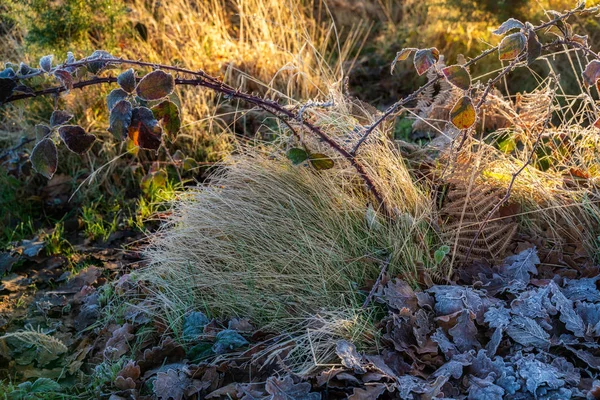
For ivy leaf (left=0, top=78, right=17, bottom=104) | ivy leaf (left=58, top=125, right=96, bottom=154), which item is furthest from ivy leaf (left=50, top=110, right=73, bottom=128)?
ivy leaf (left=0, top=78, right=17, bottom=104)

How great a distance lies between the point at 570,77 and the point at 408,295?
11.0ft

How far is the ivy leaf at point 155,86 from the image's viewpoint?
213 centimetres

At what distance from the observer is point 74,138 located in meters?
2.27

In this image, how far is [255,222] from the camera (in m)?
2.79

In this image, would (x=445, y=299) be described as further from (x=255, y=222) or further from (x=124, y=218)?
(x=124, y=218)

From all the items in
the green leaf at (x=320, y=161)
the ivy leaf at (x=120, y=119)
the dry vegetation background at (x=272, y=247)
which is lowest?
the dry vegetation background at (x=272, y=247)

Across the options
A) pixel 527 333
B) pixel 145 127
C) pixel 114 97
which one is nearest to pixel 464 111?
pixel 527 333

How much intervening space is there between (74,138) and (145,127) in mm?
296

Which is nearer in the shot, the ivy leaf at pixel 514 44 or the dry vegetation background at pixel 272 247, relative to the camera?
the ivy leaf at pixel 514 44

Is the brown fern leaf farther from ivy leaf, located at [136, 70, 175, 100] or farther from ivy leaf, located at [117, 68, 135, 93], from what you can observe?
ivy leaf, located at [117, 68, 135, 93]

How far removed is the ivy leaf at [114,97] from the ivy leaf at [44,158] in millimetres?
273

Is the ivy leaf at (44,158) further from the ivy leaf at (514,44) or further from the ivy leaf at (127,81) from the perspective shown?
the ivy leaf at (514,44)

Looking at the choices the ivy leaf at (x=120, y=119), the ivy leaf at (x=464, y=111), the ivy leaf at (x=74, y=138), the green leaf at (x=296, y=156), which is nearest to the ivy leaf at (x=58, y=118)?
the ivy leaf at (x=74, y=138)

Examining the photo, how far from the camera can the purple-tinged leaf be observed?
2086 mm
